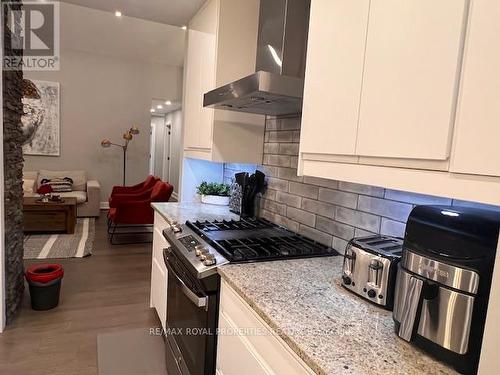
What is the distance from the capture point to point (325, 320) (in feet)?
3.01

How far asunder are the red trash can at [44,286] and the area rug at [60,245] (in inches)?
50.3

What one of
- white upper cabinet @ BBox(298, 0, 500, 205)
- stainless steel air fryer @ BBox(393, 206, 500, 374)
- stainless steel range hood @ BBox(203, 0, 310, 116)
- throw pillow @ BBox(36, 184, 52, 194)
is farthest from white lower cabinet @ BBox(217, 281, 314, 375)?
throw pillow @ BBox(36, 184, 52, 194)

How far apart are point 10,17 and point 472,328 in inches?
117

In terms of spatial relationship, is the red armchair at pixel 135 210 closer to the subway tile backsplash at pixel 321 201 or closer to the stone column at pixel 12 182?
the stone column at pixel 12 182

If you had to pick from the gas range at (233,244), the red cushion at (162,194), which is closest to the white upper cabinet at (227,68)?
the gas range at (233,244)

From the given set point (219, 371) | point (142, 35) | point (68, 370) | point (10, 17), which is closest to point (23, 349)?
point (68, 370)

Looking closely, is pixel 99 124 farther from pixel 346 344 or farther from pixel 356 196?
pixel 346 344

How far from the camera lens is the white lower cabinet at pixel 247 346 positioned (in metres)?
0.86

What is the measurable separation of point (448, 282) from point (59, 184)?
621 cm

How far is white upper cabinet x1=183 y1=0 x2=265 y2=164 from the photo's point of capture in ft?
7.07

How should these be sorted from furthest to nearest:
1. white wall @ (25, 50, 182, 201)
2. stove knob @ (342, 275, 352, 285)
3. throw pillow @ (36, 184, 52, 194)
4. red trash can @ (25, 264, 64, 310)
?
white wall @ (25, 50, 182, 201) → throw pillow @ (36, 184, 52, 194) → red trash can @ (25, 264, 64, 310) → stove knob @ (342, 275, 352, 285)

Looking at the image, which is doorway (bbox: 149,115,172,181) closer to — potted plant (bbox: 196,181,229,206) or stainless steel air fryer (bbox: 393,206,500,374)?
potted plant (bbox: 196,181,229,206)

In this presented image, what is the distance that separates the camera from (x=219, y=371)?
1.26m

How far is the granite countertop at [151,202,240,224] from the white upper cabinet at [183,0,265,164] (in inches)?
15.8
